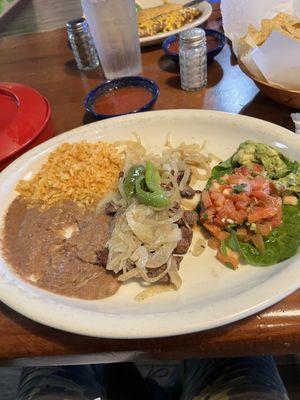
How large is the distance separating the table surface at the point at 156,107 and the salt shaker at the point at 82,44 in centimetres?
7

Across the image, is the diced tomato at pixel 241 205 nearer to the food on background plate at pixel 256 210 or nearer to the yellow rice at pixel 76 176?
the food on background plate at pixel 256 210

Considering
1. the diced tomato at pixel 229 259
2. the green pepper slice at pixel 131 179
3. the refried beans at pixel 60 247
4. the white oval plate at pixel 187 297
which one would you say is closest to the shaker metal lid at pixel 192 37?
the white oval plate at pixel 187 297

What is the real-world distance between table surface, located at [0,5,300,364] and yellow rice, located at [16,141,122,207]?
0.38 m

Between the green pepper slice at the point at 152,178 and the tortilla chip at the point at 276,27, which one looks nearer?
the green pepper slice at the point at 152,178

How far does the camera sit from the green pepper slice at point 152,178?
1351 millimetres

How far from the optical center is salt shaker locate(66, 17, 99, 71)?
7.24 feet

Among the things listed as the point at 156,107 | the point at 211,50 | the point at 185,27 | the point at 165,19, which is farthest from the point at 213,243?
the point at 165,19

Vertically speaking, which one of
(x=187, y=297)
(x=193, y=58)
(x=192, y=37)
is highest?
(x=192, y=37)

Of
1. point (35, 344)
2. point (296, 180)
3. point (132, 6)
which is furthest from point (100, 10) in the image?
point (35, 344)

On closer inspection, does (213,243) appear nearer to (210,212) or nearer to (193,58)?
(210,212)

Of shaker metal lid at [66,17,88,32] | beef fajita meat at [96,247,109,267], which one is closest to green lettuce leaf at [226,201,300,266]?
beef fajita meat at [96,247,109,267]

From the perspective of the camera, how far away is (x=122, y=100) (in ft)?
6.31

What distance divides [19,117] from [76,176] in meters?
0.46

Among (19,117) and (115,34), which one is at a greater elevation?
(115,34)
